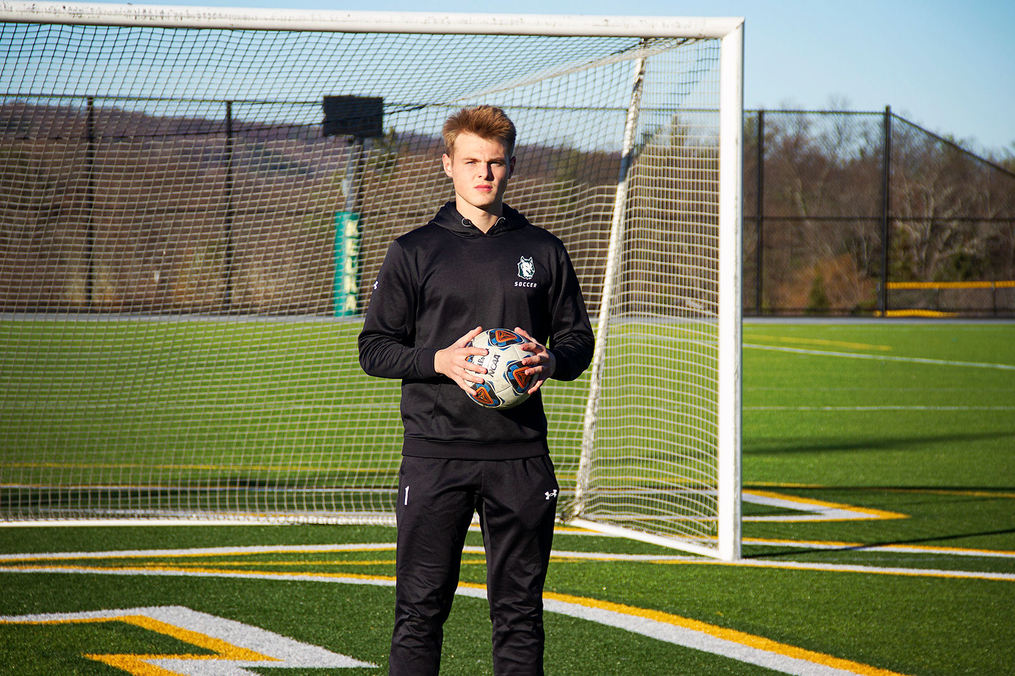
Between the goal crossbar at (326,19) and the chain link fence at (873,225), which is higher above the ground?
the chain link fence at (873,225)

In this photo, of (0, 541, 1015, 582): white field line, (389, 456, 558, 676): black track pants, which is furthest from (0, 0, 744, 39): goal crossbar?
(389, 456, 558, 676): black track pants

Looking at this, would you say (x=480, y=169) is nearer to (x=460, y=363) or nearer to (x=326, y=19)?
(x=460, y=363)

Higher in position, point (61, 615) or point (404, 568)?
point (404, 568)

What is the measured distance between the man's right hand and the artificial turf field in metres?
1.33

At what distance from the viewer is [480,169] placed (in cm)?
266

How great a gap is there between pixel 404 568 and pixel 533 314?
0.76m

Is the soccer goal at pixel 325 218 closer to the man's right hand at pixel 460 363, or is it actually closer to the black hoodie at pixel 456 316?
the black hoodie at pixel 456 316

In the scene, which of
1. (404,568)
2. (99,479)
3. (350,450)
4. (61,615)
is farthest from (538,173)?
(404,568)

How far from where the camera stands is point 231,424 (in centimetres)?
959

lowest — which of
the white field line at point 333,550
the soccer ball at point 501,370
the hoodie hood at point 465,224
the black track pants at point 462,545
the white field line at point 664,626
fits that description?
the white field line at point 664,626

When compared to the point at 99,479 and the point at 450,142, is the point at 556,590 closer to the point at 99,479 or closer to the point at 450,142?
the point at 450,142

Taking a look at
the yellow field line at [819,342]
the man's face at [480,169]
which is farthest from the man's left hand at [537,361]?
the yellow field line at [819,342]

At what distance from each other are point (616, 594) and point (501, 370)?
7.10 feet

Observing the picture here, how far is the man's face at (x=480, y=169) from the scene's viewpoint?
265 cm
